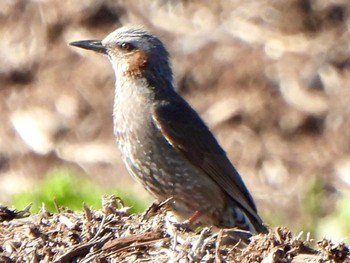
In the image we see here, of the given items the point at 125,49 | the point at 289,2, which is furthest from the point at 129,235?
the point at 289,2

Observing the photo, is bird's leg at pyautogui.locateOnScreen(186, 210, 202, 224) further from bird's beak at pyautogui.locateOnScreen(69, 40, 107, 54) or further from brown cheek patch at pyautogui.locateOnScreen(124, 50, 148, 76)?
bird's beak at pyautogui.locateOnScreen(69, 40, 107, 54)

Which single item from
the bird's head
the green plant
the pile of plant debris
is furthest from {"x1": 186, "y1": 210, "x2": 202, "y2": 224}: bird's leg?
the pile of plant debris

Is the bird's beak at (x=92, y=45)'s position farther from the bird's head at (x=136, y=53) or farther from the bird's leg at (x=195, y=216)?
the bird's leg at (x=195, y=216)

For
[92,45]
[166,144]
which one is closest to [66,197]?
[166,144]

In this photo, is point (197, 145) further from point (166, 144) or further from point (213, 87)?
point (213, 87)

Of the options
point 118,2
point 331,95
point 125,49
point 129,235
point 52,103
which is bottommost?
point 129,235

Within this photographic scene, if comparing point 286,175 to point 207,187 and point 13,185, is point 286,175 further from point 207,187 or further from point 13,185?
point 207,187
